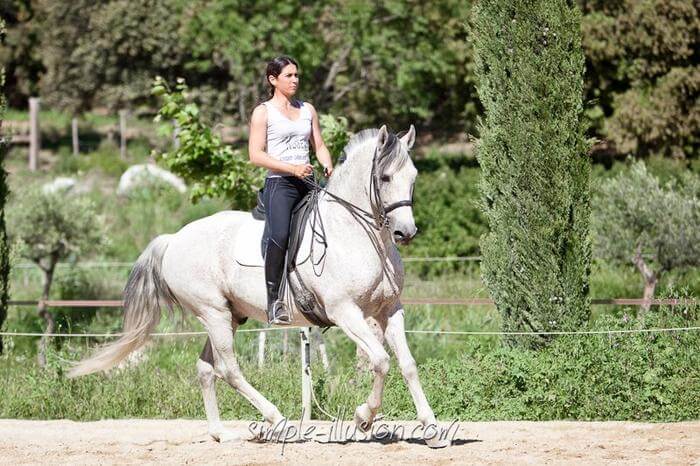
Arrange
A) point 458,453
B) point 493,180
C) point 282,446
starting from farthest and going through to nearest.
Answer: point 493,180, point 282,446, point 458,453

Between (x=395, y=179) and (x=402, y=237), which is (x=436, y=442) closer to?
(x=402, y=237)

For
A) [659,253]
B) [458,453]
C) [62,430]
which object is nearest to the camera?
[458,453]

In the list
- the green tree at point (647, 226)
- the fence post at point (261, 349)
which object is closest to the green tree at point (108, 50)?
the green tree at point (647, 226)

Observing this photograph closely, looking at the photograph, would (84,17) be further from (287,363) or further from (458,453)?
(458,453)

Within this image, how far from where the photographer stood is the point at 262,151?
A: 8211mm

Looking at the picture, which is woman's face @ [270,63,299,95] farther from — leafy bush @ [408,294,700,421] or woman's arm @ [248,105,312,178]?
leafy bush @ [408,294,700,421]

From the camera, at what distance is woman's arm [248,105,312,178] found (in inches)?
319

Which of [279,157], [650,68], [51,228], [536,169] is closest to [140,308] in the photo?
[279,157]

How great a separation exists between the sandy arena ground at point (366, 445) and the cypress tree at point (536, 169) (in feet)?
5.68

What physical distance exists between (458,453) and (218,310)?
2.61 meters

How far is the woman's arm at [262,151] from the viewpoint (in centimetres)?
810

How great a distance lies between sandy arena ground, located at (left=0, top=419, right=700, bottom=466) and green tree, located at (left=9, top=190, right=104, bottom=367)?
1062cm

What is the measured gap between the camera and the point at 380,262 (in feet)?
25.7

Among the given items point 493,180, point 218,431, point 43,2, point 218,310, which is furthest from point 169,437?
point 43,2
